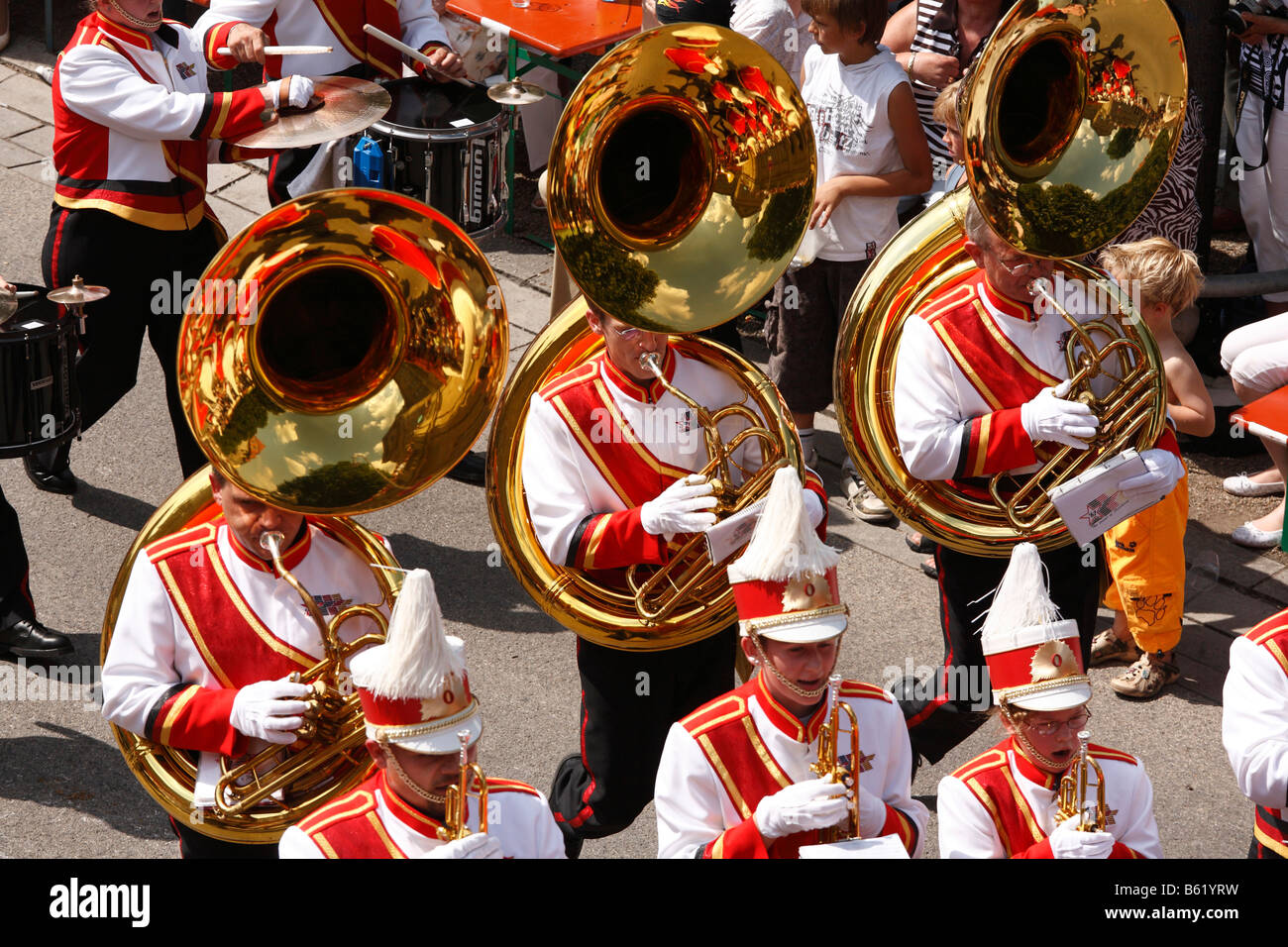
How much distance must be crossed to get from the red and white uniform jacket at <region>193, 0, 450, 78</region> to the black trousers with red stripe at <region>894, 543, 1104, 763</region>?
3.03 meters

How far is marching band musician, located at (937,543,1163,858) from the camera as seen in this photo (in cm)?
362

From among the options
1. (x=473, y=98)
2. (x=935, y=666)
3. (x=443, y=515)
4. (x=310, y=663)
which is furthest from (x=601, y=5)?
(x=310, y=663)

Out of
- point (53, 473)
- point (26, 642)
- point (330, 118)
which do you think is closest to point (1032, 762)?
point (330, 118)

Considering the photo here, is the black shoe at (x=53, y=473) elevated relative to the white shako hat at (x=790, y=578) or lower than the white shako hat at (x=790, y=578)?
lower

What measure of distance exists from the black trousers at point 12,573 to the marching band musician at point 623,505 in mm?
1882

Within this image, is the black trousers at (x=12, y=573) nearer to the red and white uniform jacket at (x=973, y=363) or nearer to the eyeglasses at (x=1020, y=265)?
the red and white uniform jacket at (x=973, y=363)

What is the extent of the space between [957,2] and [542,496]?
342cm

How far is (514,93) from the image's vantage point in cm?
652

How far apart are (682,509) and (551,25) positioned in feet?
13.8

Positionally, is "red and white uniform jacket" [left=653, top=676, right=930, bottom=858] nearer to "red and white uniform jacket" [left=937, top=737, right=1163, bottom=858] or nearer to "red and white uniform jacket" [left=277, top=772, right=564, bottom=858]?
"red and white uniform jacket" [left=937, top=737, right=1163, bottom=858]

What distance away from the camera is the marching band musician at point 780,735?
140 inches

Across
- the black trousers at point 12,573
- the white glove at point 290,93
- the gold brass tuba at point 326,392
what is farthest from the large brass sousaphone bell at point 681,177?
the black trousers at point 12,573

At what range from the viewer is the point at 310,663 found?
3.86 meters
